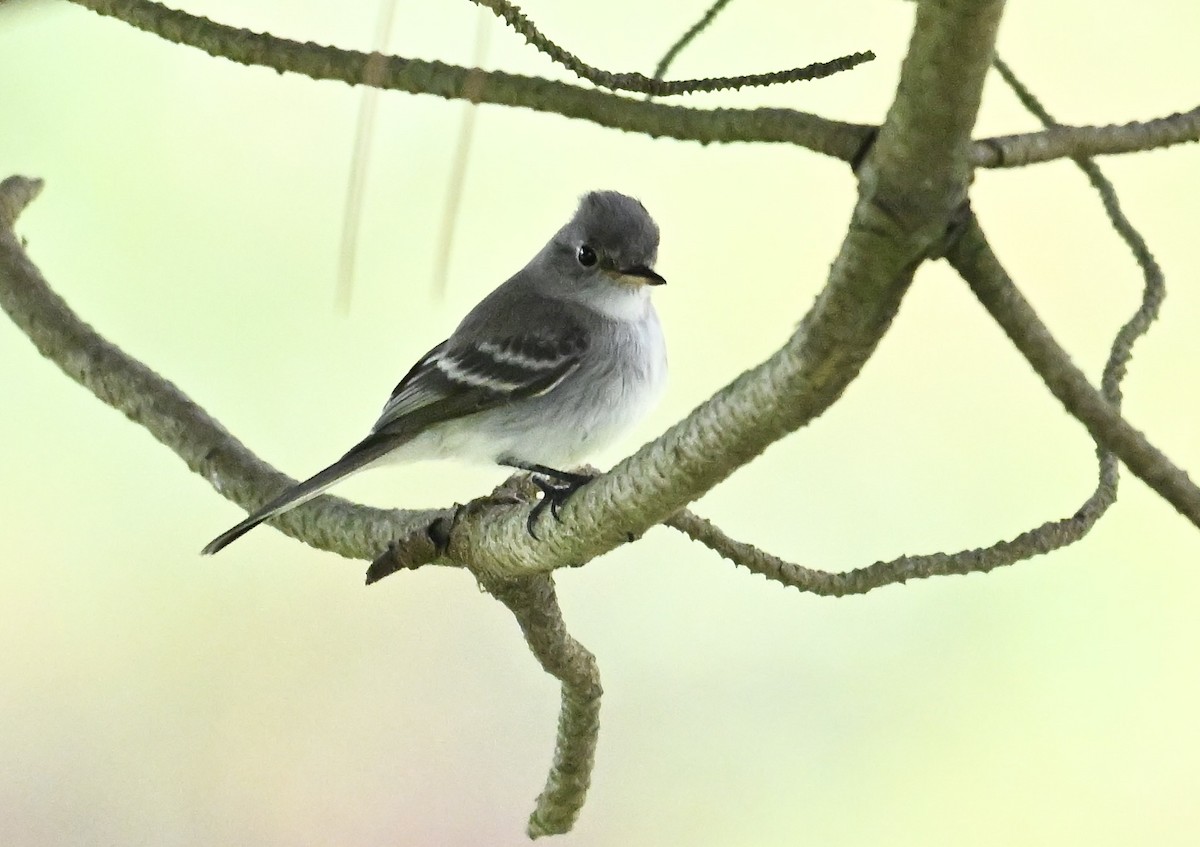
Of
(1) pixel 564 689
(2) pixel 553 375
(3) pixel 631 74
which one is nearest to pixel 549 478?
(2) pixel 553 375

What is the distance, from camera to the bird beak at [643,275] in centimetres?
169

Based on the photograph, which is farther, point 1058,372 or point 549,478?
point 549,478

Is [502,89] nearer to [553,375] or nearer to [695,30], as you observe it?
[695,30]

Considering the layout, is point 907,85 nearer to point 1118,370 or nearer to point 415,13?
point 1118,370

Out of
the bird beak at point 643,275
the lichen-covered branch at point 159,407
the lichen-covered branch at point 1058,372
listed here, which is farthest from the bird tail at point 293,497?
the lichen-covered branch at point 1058,372

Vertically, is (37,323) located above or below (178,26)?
above

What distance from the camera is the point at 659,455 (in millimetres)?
874

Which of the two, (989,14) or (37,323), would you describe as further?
(37,323)

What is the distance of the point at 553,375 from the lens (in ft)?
5.65

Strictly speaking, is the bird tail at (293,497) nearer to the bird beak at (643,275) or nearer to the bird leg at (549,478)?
the bird leg at (549,478)

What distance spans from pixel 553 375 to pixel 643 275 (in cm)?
18

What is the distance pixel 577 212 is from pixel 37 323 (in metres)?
0.77

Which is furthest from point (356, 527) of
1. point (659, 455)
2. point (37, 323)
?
point (659, 455)

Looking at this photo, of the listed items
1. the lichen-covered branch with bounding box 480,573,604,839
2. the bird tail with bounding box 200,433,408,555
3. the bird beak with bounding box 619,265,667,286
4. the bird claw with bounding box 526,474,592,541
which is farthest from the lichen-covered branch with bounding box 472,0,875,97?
the bird beak with bounding box 619,265,667,286
